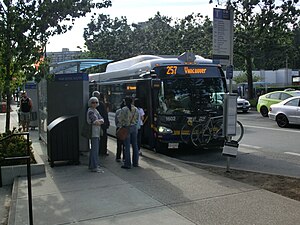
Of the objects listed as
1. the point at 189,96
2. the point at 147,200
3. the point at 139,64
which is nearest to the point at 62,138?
the point at 147,200

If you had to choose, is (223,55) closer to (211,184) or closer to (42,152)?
(211,184)

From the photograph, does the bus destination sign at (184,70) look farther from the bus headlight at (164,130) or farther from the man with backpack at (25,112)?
the man with backpack at (25,112)

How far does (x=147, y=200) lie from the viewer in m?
5.87

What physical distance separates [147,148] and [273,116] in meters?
7.74

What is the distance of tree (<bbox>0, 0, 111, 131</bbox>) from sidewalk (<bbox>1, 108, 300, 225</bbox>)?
2.70 meters

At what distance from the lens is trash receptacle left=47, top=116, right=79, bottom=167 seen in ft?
27.6

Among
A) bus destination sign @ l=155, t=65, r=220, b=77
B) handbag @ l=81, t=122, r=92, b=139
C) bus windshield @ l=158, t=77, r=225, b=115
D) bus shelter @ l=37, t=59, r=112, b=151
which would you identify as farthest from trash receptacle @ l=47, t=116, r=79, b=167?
bus destination sign @ l=155, t=65, r=220, b=77

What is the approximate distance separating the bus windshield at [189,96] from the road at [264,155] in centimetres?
132

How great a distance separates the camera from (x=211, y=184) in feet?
22.4

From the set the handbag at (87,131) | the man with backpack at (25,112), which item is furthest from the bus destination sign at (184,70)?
the man with backpack at (25,112)

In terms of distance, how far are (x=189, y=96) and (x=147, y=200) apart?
495 centimetres

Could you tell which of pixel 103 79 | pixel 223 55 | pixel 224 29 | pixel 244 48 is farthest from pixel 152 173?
pixel 244 48

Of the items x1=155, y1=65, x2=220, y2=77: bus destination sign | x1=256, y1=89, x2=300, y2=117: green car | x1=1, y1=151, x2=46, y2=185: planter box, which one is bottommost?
x1=1, y1=151, x2=46, y2=185: planter box

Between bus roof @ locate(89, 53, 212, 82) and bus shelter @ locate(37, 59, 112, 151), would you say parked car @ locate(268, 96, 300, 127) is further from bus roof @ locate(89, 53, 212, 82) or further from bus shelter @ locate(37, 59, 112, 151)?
bus shelter @ locate(37, 59, 112, 151)
